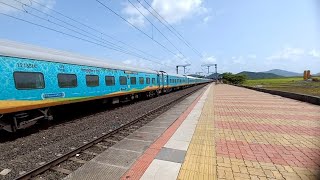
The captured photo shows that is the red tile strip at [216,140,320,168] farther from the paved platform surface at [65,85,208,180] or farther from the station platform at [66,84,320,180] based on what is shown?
the paved platform surface at [65,85,208,180]

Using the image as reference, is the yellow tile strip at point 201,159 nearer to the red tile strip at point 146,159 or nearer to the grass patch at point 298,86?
the red tile strip at point 146,159

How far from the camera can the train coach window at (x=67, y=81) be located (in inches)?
374

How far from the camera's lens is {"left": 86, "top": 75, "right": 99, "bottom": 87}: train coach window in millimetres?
11556

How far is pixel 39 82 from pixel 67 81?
5.39 ft

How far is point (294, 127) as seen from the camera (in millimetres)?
8023

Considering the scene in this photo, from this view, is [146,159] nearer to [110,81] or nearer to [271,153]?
[271,153]

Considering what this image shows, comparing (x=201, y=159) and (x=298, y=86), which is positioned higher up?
(x=201, y=159)

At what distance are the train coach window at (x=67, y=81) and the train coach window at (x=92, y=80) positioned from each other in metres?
1.02

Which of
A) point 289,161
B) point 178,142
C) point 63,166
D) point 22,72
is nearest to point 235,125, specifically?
point 178,142

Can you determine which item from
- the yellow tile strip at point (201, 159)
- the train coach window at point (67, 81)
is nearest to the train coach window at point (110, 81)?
the train coach window at point (67, 81)

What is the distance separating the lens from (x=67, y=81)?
9945 millimetres

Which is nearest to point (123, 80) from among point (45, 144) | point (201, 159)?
point (45, 144)

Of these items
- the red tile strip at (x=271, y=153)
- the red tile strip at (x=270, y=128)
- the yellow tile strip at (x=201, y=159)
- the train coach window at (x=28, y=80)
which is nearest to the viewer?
the yellow tile strip at (x=201, y=159)

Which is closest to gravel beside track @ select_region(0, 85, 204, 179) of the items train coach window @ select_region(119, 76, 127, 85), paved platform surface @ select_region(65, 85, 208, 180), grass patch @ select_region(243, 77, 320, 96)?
paved platform surface @ select_region(65, 85, 208, 180)
